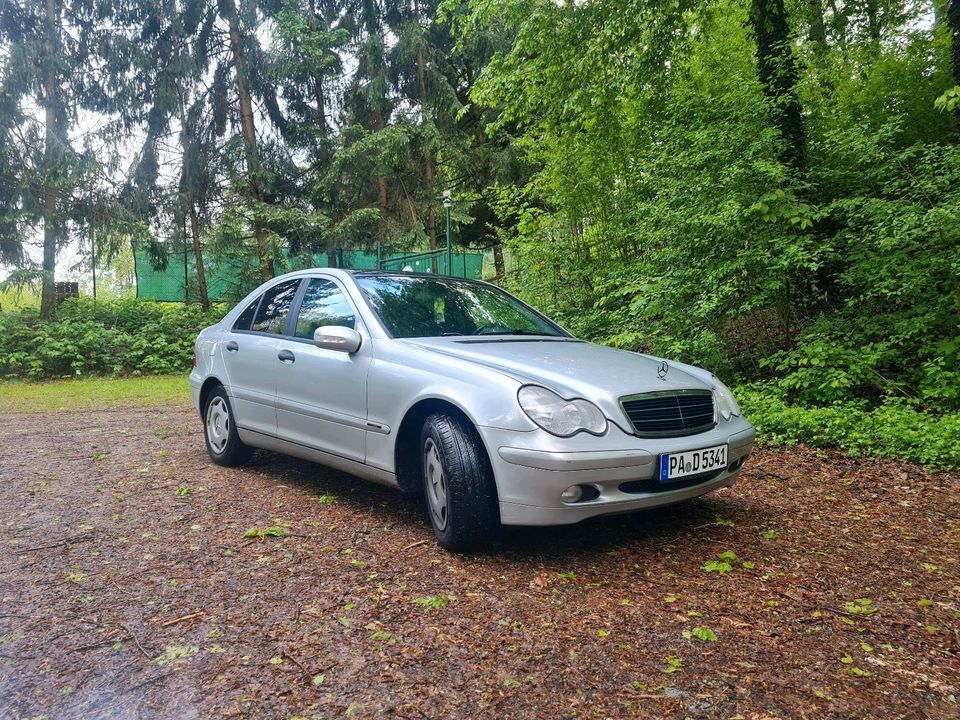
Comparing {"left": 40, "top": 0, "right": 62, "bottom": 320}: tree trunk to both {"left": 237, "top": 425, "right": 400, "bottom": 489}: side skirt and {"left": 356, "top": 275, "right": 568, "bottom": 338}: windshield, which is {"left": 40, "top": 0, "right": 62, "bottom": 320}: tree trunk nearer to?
{"left": 237, "top": 425, "right": 400, "bottom": 489}: side skirt

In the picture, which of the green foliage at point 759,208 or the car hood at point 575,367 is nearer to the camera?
the car hood at point 575,367

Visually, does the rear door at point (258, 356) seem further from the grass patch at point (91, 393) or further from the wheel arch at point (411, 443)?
the grass patch at point (91, 393)

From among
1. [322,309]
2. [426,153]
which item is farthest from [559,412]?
[426,153]

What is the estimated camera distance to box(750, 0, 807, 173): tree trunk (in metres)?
7.17

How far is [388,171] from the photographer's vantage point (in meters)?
17.0

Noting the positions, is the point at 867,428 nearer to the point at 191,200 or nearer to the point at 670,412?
the point at 670,412

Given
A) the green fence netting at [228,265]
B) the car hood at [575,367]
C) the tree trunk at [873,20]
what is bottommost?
the car hood at [575,367]

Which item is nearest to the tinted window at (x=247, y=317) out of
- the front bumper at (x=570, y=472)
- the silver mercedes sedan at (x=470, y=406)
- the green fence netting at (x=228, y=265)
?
the silver mercedes sedan at (x=470, y=406)

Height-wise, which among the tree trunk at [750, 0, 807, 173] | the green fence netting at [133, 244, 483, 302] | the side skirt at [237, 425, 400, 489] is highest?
the tree trunk at [750, 0, 807, 173]

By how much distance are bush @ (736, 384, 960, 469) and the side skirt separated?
3743 millimetres

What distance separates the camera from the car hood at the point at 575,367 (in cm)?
321

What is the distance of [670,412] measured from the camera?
335 cm

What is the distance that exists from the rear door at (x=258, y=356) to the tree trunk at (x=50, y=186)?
1212 cm

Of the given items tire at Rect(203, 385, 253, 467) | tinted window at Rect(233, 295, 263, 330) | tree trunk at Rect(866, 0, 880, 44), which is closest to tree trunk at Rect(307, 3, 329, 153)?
tree trunk at Rect(866, 0, 880, 44)
